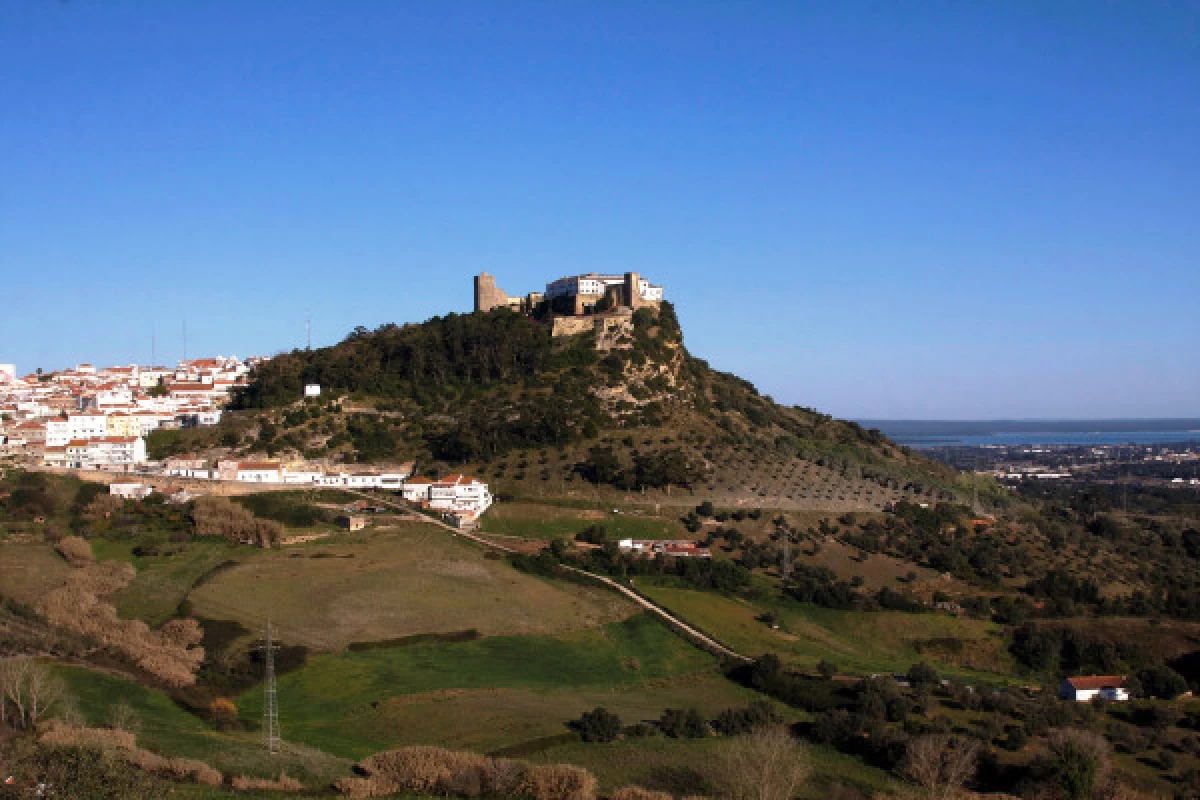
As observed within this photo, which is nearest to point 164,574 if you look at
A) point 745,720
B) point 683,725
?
point 683,725

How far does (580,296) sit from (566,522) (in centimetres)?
3252

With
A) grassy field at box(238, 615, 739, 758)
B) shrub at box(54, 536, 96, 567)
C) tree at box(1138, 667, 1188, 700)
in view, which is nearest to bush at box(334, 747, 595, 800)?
grassy field at box(238, 615, 739, 758)

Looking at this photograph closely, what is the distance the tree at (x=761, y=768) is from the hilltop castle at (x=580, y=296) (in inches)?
2261

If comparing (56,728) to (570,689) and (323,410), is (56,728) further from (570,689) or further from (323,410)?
(323,410)

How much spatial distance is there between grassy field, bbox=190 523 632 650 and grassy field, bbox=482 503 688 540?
6169 millimetres

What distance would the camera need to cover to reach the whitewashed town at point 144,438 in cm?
5944

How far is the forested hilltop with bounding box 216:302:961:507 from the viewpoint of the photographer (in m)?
65.8

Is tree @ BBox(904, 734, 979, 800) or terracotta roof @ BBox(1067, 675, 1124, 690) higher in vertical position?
tree @ BBox(904, 734, 979, 800)

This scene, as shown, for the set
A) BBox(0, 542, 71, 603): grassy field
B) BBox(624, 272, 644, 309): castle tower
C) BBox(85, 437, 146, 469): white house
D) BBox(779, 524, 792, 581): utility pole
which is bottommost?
BBox(779, 524, 792, 581): utility pole

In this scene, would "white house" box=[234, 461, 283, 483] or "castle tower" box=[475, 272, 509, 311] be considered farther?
"castle tower" box=[475, 272, 509, 311]

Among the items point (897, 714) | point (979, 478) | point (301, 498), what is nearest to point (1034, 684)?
point (897, 714)

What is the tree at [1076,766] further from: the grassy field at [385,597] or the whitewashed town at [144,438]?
the whitewashed town at [144,438]

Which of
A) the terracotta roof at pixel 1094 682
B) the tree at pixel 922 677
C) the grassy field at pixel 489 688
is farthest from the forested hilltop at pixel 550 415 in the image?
the tree at pixel 922 677

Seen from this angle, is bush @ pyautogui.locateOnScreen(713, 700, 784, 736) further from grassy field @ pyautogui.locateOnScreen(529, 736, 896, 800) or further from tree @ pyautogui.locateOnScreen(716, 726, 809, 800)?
tree @ pyautogui.locateOnScreen(716, 726, 809, 800)
